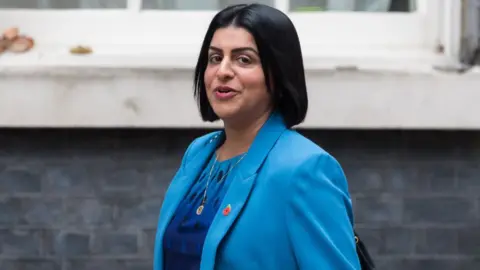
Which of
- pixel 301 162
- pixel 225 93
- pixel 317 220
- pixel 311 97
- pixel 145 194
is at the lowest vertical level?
pixel 145 194

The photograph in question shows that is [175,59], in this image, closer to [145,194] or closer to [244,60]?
[145,194]

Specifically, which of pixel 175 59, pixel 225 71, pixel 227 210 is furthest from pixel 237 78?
pixel 175 59

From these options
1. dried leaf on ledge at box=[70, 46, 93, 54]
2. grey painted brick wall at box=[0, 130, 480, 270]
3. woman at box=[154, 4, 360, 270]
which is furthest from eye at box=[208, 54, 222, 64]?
dried leaf on ledge at box=[70, 46, 93, 54]

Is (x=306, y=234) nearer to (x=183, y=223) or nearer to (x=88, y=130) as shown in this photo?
(x=183, y=223)

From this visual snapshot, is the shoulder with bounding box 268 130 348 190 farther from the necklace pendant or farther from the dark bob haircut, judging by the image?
the necklace pendant

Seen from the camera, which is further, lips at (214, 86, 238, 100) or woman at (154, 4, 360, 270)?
lips at (214, 86, 238, 100)

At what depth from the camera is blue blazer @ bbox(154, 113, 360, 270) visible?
166cm

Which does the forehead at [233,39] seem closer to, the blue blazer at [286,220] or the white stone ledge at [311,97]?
the blue blazer at [286,220]

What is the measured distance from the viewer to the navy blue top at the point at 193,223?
178cm

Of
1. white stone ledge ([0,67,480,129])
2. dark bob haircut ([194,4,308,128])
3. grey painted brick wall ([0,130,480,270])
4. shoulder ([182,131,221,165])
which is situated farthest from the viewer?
grey painted brick wall ([0,130,480,270])

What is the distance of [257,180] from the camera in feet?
5.65

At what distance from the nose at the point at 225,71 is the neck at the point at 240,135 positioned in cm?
14

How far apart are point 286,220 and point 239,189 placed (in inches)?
5.5

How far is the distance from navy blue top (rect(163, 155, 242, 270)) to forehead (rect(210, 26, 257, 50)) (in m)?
0.28
